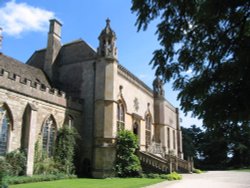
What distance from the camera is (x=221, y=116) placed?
6.45 metres

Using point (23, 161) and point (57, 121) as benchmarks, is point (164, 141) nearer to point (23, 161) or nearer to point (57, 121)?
point (57, 121)

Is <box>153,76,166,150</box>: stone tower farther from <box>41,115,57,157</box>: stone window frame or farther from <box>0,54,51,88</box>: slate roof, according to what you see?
<box>41,115,57,157</box>: stone window frame

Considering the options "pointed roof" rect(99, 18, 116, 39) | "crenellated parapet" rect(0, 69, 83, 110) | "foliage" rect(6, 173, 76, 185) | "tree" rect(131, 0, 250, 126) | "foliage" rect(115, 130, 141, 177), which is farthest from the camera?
"pointed roof" rect(99, 18, 116, 39)

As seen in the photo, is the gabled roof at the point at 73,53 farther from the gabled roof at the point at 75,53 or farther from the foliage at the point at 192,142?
the foliage at the point at 192,142

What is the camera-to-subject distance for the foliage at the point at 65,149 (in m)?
21.5

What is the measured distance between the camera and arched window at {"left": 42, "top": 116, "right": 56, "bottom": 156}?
2122 cm

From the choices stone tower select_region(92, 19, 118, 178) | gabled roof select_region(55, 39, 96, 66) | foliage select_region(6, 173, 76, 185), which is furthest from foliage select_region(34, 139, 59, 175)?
gabled roof select_region(55, 39, 96, 66)

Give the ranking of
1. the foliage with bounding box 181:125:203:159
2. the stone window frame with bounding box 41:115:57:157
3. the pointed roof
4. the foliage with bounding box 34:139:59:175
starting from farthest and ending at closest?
the foliage with bounding box 181:125:203:159 → the pointed roof → the stone window frame with bounding box 41:115:57:157 → the foliage with bounding box 34:139:59:175

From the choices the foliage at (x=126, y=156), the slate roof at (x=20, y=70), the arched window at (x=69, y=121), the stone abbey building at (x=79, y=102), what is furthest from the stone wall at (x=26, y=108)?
the foliage at (x=126, y=156)

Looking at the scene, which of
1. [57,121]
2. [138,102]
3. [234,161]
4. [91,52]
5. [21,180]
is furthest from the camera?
[234,161]

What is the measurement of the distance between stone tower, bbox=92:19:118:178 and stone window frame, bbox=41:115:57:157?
3.83m

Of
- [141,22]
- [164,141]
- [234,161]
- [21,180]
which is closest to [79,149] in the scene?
[21,180]

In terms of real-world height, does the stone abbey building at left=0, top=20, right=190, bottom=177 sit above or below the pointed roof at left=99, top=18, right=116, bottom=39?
below

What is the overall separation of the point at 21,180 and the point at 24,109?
16.3 ft
